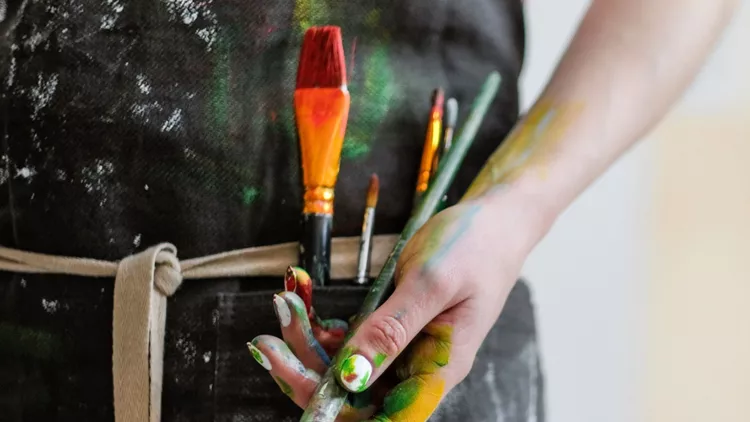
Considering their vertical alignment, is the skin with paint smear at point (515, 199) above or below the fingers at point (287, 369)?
above

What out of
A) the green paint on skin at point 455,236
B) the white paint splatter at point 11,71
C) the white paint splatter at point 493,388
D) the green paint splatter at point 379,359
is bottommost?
the white paint splatter at point 493,388

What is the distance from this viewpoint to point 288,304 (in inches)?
15.6

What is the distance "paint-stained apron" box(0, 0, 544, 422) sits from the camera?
0.48 m

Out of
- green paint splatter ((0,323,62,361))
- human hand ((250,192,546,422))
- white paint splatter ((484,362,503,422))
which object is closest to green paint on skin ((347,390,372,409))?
human hand ((250,192,546,422))

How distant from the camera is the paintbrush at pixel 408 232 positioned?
363 millimetres

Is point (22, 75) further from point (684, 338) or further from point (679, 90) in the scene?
point (684, 338)

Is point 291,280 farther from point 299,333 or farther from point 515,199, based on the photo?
point 515,199

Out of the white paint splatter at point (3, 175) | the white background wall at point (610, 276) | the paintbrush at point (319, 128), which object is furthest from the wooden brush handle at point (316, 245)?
the white background wall at point (610, 276)

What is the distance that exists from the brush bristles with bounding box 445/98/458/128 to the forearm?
0.04 m

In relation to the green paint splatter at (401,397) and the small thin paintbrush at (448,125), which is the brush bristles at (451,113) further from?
the green paint splatter at (401,397)

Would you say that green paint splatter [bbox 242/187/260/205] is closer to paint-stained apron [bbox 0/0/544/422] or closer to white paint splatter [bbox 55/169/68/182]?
paint-stained apron [bbox 0/0/544/422]

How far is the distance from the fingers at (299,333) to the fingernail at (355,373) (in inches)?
1.6

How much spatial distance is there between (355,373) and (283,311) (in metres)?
0.06

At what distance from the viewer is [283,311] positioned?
0.40 meters
